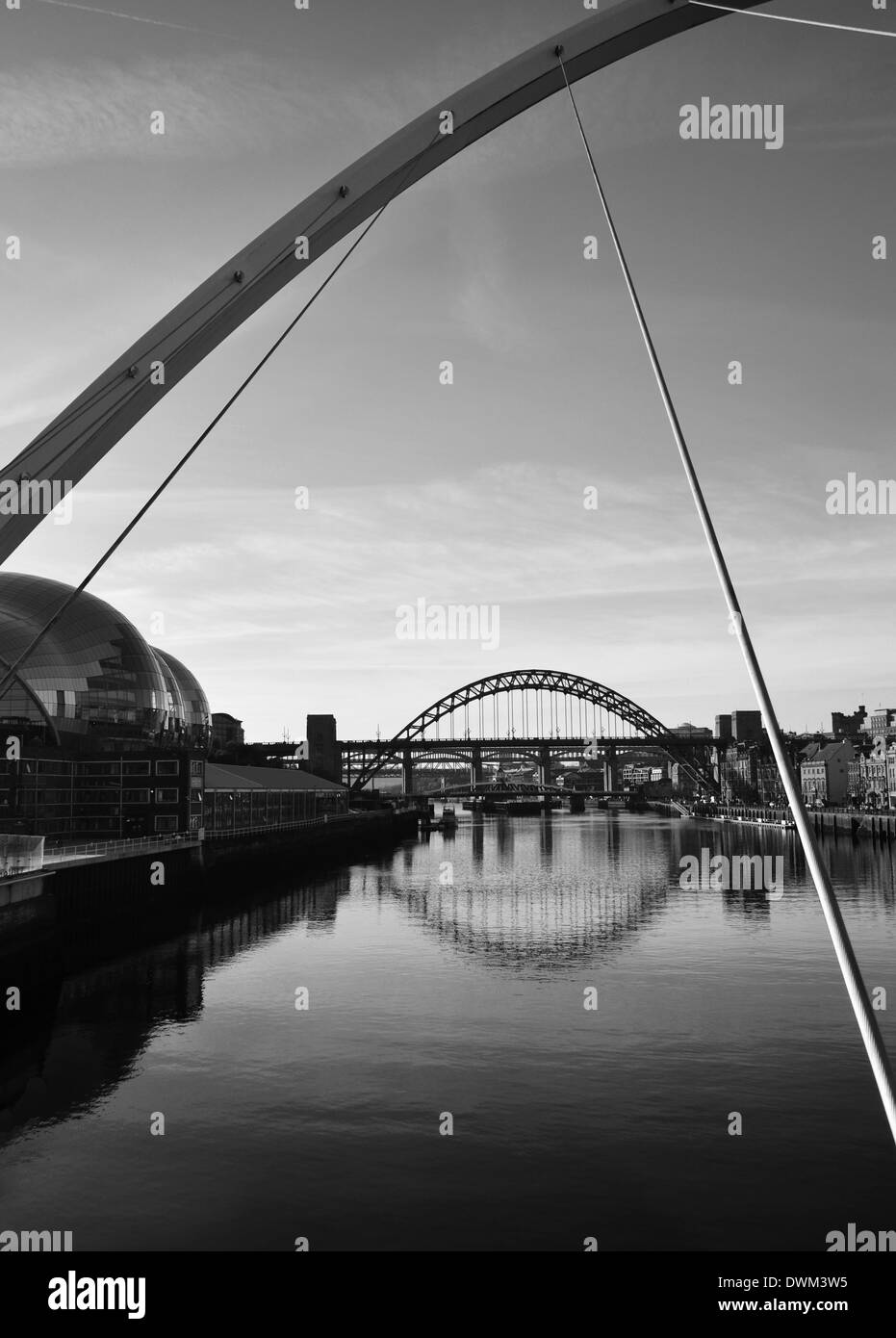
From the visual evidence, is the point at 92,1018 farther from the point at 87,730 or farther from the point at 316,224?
the point at 87,730

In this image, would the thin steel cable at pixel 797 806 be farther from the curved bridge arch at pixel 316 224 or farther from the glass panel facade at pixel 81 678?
the glass panel facade at pixel 81 678

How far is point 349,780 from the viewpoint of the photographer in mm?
149500

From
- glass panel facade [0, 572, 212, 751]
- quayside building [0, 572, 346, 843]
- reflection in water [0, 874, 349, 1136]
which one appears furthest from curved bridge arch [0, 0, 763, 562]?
glass panel facade [0, 572, 212, 751]

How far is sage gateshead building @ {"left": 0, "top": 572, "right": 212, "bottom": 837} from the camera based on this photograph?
Result: 43250 mm

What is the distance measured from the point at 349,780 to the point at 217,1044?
129880 mm

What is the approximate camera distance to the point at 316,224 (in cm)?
912

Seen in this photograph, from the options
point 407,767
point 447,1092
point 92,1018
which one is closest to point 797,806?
point 447,1092

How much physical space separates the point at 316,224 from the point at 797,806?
7.31 metres

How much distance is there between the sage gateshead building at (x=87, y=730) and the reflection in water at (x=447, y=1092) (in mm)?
12666

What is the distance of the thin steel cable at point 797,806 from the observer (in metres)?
3.79

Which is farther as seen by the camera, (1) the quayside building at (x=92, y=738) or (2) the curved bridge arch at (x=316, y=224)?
(1) the quayside building at (x=92, y=738)

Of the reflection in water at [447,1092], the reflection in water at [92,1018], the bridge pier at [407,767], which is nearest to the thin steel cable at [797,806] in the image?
the reflection in water at [447,1092]
